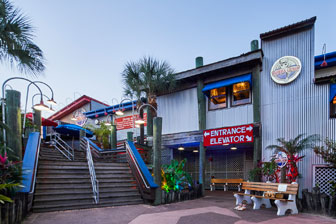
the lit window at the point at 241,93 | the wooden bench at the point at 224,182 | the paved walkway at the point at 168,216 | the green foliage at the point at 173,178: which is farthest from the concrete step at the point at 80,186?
the wooden bench at the point at 224,182

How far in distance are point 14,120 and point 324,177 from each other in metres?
10.3

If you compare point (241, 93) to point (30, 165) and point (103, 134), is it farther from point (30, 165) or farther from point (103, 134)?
point (103, 134)

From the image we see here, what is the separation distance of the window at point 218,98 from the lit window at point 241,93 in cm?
44

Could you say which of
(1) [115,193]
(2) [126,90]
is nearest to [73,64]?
(2) [126,90]

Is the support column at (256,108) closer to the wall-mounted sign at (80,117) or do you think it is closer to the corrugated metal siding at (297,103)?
the corrugated metal siding at (297,103)

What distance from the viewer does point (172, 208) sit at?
7062 millimetres

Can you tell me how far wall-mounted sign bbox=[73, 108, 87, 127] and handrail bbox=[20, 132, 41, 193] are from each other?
44.2ft

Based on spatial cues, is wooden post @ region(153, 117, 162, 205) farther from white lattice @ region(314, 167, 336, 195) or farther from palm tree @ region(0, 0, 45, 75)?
white lattice @ region(314, 167, 336, 195)

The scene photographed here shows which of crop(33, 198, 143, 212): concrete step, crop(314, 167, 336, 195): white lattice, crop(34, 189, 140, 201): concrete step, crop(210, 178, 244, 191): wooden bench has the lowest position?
crop(210, 178, 244, 191): wooden bench

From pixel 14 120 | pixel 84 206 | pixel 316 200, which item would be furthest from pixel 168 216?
pixel 14 120

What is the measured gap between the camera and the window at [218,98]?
10.7m

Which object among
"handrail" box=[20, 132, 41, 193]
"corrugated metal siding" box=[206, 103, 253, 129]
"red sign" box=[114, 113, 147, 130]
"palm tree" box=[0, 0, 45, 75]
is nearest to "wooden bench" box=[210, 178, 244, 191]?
"corrugated metal siding" box=[206, 103, 253, 129]

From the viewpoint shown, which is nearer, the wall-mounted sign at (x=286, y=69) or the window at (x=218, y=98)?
the wall-mounted sign at (x=286, y=69)

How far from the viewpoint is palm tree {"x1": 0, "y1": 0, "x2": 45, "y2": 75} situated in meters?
5.41
